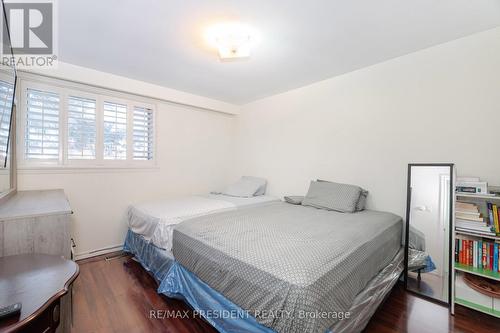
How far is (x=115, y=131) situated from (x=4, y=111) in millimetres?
1400

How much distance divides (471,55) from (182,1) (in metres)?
2.56

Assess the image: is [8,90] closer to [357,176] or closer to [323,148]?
[323,148]

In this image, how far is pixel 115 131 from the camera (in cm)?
304

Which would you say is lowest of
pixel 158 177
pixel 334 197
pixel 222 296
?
pixel 222 296

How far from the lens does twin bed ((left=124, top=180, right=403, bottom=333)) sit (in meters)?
1.14

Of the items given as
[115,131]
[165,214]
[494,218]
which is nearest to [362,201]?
[494,218]

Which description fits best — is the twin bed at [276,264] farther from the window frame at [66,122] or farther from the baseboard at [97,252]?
the window frame at [66,122]

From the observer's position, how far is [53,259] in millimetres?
1101

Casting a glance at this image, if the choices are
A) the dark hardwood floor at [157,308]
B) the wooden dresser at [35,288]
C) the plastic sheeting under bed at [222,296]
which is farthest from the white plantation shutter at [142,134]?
the wooden dresser at [35,288]

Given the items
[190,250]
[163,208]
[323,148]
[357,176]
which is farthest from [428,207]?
[163,208]

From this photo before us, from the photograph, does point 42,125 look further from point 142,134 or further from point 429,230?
point 429,230

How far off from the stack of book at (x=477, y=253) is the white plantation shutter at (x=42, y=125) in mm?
4255

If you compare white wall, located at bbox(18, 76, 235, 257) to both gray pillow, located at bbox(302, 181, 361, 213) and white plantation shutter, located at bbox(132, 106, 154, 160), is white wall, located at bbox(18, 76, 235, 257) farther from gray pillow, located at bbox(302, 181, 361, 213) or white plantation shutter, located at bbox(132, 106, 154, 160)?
gray pillow, located at bbox(302, 181, 361, 213)

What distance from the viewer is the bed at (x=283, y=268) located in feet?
3.71
